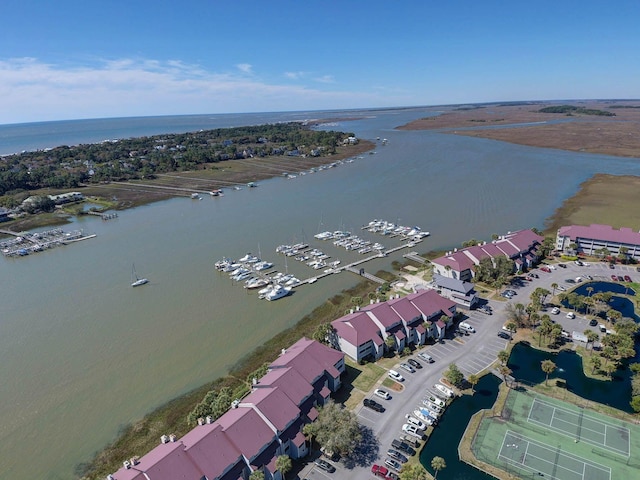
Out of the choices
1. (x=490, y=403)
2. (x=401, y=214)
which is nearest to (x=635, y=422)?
(x=490, y=403)

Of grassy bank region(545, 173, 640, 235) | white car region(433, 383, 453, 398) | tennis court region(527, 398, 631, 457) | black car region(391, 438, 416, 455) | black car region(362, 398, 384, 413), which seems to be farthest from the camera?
grassy bank region(545, 173, 640, 235)

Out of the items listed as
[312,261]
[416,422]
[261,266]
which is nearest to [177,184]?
[261,266]

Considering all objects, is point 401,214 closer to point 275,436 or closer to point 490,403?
point 490,403

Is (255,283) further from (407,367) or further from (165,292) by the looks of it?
(407,367)

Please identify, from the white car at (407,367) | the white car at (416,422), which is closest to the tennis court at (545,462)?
the white car at (416,422)

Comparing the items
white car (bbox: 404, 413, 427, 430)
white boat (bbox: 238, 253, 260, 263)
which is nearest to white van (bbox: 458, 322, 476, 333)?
white car (bbox: 404, 413, 427, 430)

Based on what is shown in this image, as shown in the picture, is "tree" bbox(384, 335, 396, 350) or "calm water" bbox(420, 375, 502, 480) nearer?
"calm water" bbox(420, 375, 502, 480)

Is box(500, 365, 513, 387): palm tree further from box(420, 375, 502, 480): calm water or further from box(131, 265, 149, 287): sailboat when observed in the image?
box(131, 265, 149, 287): sailboat

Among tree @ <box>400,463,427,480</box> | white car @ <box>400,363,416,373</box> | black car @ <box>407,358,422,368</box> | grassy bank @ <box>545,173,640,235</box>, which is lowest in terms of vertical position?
white car @ <box>400,363,416,373</box>
